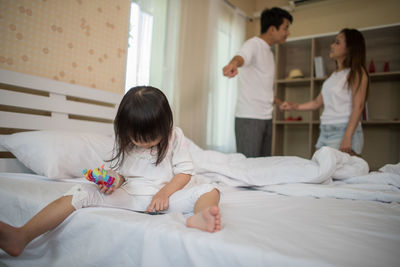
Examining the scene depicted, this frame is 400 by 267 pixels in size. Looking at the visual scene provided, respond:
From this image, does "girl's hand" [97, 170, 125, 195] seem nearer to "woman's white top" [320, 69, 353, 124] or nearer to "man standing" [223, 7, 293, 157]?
"man standing" [223, 7, 293, 157]

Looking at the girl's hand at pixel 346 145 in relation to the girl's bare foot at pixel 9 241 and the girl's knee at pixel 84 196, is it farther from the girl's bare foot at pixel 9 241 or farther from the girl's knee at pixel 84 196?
Answer: the girl's bare foot at pixel 9 241

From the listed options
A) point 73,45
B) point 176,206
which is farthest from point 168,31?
point 176,206

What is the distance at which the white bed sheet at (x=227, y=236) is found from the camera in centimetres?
51

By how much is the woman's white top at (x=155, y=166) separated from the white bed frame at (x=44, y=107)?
67 centimetres

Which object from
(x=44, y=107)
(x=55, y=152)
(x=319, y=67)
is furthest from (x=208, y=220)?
(x=319, y=67)

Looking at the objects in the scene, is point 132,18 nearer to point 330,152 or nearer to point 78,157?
point 78,157

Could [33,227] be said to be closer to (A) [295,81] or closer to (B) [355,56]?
(B) [355,56]

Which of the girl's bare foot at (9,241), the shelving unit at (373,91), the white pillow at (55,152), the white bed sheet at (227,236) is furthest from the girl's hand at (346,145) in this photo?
the girl's bare foot at (9,241)

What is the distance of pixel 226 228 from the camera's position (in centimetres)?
63

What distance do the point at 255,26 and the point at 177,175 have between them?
341cm

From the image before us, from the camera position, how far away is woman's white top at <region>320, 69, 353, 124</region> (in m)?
1.92

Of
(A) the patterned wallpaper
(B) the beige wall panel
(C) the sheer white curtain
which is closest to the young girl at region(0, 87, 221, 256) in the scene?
(A) the patterned wallpaper

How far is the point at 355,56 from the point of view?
192cm

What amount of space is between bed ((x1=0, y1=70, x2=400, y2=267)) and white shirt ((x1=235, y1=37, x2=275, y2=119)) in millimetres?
534
